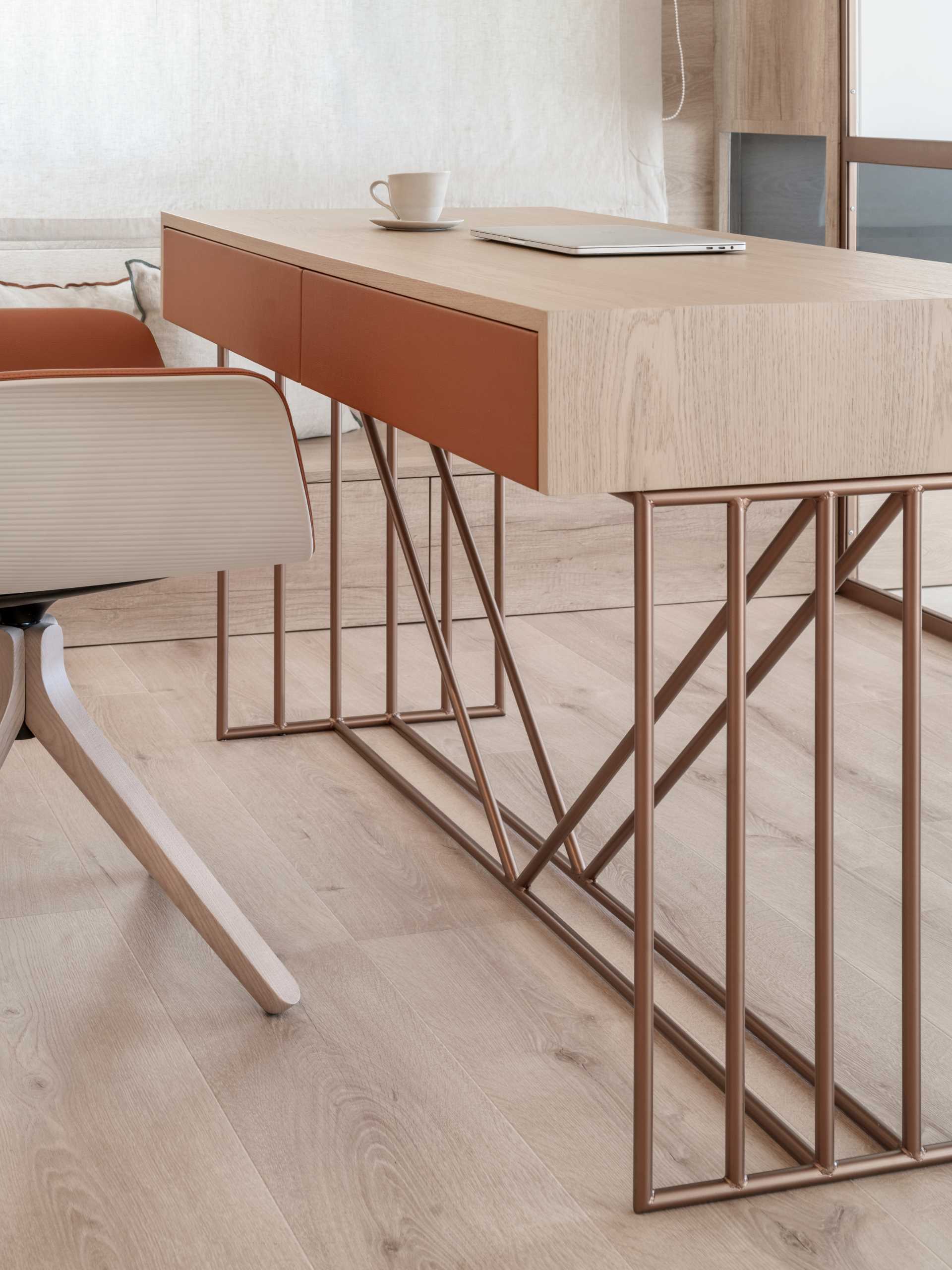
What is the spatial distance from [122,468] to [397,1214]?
73 cm

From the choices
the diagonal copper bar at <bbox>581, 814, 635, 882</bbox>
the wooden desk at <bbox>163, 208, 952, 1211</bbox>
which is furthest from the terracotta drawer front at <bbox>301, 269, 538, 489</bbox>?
the diagonal copper bar at <bbox>581, 814, 635, 882</bbox>

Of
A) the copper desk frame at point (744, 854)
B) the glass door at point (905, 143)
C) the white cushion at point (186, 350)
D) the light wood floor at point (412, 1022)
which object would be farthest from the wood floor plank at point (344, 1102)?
the glass door at point (905, 143)

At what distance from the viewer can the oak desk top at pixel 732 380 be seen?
1246 millimetres

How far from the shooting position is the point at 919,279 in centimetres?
144

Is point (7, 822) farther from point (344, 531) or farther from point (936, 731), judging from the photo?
point (936, 731)

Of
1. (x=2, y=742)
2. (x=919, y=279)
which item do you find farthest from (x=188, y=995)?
(x=919, y=279)

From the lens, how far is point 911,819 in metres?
1.38

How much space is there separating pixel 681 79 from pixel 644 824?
2.99 m

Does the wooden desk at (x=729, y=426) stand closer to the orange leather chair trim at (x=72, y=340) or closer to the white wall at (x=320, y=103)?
the orange leather chair trim at (x=72, y=340)


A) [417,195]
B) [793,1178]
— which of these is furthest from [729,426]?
[417,195]

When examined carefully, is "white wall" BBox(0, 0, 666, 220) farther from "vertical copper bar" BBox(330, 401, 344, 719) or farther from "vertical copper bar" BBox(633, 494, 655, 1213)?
"vertical copper bar" BBox(633, 494, 655, 1213)

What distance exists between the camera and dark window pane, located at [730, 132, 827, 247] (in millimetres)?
3525

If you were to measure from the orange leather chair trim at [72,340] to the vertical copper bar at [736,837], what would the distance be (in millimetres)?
1189

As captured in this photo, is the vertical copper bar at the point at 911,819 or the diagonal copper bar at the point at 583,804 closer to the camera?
the vertical copper bar at the point at 911,819
